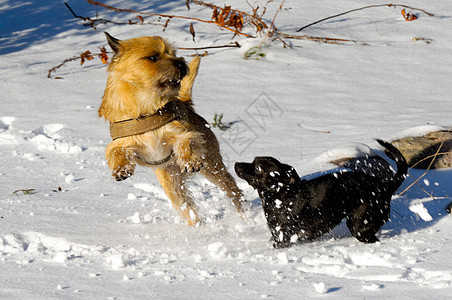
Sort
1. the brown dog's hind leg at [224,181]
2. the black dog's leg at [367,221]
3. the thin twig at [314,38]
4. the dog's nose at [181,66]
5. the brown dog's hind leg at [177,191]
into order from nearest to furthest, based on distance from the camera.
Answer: the black dog's leg at [367,221], the dog's nose at [181,66], the brown dog's hind leg at [177,191], the brown dog's hind leg at [224,181], the thin twig at [314,38]

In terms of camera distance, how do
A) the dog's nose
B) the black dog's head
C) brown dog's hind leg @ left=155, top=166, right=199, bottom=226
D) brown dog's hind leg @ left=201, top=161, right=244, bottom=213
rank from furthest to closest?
1. brown dog's hind leg @ left=201, top=161, right=244, bottom=213
2. brown dog's hind leg @ left=155, top=166, right=199, bottom=226
3. the dog's nose
4. the black dog's head

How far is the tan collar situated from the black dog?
71cm

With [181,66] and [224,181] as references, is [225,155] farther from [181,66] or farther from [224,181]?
[181,66]

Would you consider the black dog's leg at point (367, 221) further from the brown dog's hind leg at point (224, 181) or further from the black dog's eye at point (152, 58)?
the black dog's eye at point (152, 58)

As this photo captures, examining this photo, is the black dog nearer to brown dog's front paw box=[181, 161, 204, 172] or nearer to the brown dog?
brown dog's front paw box=[181, 161, 204, 172]

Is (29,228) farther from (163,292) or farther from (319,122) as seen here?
(319,122)

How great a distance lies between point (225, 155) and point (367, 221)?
→ 218 cm

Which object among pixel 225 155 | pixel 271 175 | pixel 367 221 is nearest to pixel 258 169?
pixel 271 175

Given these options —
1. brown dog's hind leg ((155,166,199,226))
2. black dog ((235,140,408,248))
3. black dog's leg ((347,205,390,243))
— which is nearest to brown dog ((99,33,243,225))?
brown dog's hind leg ((155,166,199,226))

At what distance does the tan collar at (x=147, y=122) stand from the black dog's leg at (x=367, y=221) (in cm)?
139

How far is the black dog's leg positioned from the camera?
365cm

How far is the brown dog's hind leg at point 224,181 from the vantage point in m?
4.59

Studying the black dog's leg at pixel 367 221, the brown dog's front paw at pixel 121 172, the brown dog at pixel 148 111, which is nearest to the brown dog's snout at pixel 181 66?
the brown dog at pixel 148 111

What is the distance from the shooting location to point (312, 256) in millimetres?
3385
